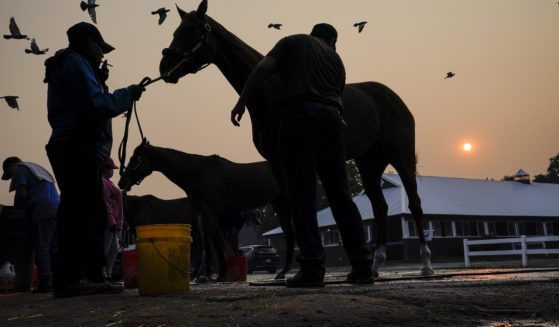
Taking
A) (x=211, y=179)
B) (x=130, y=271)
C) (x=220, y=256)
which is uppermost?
(x=211, y=179)

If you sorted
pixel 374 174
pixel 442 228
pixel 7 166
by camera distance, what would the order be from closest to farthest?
pixel 374 174 < pixel 7 166 < pixel 442 228

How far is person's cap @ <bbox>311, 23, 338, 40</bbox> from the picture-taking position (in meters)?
5.07

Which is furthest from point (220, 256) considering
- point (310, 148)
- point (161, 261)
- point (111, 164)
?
Answer: point (310, 148)

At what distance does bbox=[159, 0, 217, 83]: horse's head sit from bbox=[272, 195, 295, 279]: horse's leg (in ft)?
15.7

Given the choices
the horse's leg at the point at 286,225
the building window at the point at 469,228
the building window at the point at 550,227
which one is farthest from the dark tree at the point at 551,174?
the horse's leg at the point at 286,225

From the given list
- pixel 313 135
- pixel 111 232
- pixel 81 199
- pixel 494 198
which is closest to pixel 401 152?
pixel 313 135

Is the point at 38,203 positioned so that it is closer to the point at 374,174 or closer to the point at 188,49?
the point at 188,49

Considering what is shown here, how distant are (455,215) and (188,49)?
117 feet

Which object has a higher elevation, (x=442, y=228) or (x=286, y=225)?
(x=442, y=228)

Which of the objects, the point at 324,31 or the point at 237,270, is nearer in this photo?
the point at 324,31

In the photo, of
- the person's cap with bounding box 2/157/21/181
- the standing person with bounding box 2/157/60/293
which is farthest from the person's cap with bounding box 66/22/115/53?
the person's cap with bounding box 2/157/21/181

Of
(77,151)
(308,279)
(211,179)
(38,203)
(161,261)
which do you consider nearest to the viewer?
(308,279)

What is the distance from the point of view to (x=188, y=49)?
559cm

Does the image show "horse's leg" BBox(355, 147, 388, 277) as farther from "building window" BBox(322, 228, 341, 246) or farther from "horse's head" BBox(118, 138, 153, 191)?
"building window" BBox(322, 228, 341, 246)
